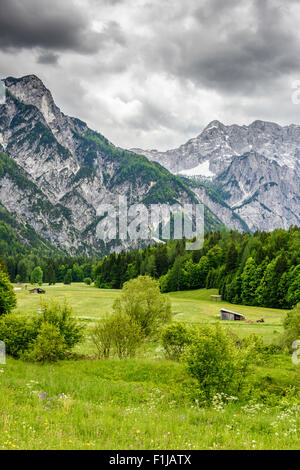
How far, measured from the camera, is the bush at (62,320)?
106 feet

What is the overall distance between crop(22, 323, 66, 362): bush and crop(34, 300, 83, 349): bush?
95.1 inches

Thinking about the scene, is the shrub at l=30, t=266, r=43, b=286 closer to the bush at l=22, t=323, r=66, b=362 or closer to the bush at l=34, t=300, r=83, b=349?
the bush at l=34, t=300, r=83, b=349

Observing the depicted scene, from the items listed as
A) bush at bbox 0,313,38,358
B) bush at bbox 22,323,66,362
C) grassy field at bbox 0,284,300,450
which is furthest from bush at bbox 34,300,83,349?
grassy field at bbox 0,284,300,450

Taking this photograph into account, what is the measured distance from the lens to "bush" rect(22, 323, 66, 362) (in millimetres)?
28609

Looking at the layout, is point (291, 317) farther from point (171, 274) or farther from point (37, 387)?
point (171, 274)

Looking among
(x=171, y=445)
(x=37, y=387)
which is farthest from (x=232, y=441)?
(x=37, y=387)

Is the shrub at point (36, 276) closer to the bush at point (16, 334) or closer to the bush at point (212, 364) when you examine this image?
the bush at point (16, 334)

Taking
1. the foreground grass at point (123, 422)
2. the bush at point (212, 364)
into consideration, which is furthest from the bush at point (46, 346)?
the bush at point (212, 364)

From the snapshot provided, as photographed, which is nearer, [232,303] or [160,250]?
[232,303]

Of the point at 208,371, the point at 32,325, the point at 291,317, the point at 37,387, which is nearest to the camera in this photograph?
the point at 208,371

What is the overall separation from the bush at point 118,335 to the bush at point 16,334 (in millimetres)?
6399

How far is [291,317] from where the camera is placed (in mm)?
40844

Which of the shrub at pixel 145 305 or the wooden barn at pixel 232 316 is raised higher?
the shrub at pixel 145 305

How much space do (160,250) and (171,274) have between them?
68.1ft
